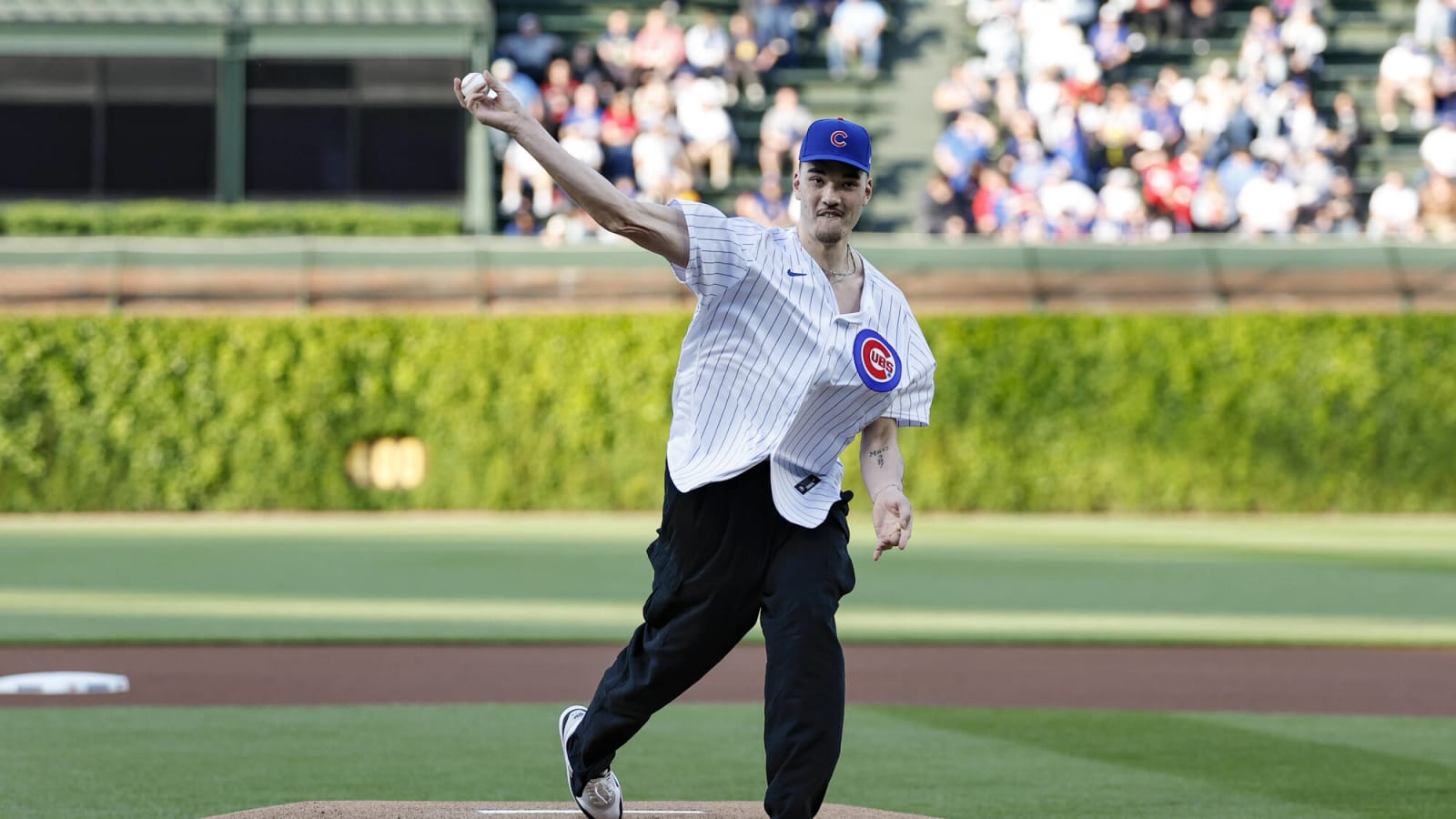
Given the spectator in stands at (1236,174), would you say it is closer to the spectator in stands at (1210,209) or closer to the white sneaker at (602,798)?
the spectator in stands at (1210,209)

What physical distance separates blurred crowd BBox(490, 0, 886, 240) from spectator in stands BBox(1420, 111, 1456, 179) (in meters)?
7.34

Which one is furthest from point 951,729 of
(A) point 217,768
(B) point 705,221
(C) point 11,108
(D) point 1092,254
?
(C) point 11,108

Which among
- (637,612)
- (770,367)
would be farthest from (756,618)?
(637,612)

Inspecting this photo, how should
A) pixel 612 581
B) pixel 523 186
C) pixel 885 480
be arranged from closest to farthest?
pixel 885 480 < pixel 612 581 < pixel 523 186

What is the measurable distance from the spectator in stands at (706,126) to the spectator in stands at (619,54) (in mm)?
728

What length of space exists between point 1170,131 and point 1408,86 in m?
3.71

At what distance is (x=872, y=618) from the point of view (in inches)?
500

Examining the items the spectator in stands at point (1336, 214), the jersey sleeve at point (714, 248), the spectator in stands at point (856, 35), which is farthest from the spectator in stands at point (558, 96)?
the jersey sleeve at point (714, 248)

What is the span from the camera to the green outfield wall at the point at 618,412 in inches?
862

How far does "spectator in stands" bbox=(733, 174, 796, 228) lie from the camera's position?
23953 mm

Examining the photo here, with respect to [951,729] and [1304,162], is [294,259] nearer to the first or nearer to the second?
[1304,162]

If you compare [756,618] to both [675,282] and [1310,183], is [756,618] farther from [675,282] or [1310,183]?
[1310,183]

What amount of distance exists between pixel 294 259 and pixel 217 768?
16425 millimetres

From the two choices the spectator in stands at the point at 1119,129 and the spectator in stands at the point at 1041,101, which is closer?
the spectator in stands at the point at 1119,129
